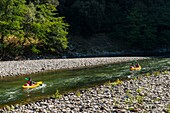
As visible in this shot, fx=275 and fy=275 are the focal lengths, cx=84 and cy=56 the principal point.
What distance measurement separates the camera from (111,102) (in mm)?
15727

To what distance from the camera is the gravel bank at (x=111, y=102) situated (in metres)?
14.3

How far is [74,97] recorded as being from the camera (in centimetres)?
1767

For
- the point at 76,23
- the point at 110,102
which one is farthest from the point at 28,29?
the point at 110,102

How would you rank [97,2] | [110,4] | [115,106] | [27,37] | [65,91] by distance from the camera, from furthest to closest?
[110,4], [97,2], [27,37], [65,91], [115,106]

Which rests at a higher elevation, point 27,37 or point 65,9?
point 65,9

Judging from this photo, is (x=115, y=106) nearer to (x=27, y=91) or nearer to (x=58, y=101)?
(x=58, y=101)

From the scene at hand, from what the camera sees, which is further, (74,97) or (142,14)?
(142,14)

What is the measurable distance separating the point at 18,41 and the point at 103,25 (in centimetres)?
3010

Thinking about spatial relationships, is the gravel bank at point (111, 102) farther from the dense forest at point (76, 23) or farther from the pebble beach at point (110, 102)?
the dense forest at point (76, 23)

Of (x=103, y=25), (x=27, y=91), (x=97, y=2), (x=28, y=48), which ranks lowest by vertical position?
(x=27, y=91)

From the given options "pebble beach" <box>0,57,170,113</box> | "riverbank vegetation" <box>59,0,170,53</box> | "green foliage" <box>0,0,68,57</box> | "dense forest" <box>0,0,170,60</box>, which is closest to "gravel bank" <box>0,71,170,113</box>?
"pebble beach" <box>0,57,170,113</box>

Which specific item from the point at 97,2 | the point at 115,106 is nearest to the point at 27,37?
the point at 97,2

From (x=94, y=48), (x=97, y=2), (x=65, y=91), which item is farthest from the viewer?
(x=97, y=2)

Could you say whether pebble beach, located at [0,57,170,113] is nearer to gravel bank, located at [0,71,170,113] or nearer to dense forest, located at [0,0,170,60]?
gravel bank, located at [0,71,170,113]
